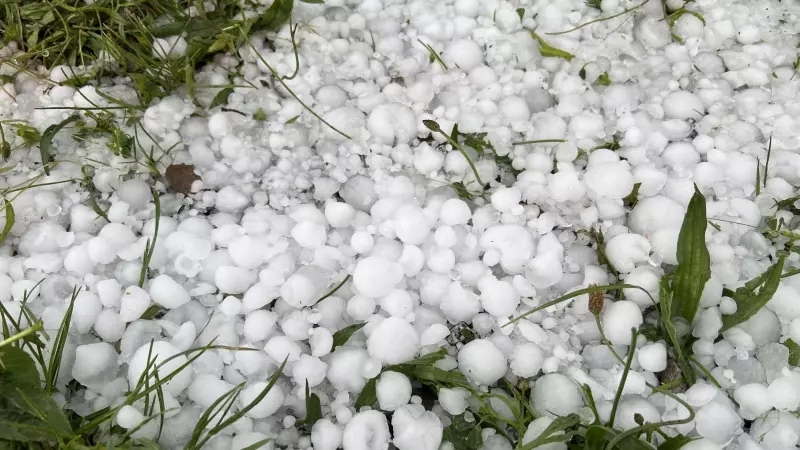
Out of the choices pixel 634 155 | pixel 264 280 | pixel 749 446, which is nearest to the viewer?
pixel 749 446

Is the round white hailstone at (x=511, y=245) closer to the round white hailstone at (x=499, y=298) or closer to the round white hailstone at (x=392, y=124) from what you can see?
the round white hailstone at (x=499, y=298)

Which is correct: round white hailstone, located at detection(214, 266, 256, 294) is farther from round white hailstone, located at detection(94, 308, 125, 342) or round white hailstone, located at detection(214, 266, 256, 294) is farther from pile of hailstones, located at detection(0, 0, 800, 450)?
round white hailstone, located at detection(94, 308, 125, 342)

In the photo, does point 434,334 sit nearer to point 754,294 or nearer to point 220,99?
point 754,294

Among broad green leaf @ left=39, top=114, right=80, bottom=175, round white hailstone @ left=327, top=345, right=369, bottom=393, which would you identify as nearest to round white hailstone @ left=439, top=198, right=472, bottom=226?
round white hailstone @ left=327, top=345, right=369, bottom=393

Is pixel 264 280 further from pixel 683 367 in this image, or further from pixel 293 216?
pixel 683 367

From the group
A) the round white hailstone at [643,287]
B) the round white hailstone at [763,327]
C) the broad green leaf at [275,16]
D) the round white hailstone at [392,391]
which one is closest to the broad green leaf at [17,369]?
the round white hailstone at [392,391]

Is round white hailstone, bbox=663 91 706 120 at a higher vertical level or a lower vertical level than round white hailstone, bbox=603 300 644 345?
higher

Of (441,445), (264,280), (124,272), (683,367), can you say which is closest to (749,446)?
(683,367)
